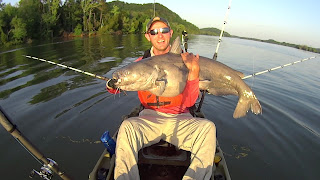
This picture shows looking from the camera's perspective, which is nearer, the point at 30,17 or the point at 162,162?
the point at 162,162

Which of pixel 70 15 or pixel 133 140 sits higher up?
pixel 70 15

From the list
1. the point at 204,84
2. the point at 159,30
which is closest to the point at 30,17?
the point at 159,30

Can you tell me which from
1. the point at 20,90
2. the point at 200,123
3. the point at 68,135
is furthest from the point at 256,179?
the point at 20,90

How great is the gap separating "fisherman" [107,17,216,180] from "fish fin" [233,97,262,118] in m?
0.81

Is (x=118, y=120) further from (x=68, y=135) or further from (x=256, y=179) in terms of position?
(x=256, y=179)

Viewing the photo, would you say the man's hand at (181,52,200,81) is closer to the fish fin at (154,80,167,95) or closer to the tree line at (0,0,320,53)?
the fish fin at (154,80,167,95)

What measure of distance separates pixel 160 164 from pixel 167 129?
1.84ft

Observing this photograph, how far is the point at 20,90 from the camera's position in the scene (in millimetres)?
8828

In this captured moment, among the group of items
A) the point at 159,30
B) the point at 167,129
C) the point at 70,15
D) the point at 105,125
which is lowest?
the point at 105,125

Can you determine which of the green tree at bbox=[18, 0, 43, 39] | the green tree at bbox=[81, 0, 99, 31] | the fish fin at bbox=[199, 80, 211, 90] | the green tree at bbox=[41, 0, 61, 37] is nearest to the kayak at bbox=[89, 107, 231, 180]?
the fish fin at bbox=[199, 80, 211, 90]

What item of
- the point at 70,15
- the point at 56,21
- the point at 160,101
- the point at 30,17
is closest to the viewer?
the point at 160,101

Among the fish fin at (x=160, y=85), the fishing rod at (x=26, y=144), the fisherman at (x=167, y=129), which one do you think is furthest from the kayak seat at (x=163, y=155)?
the fishing rod at (x=26, y=144)

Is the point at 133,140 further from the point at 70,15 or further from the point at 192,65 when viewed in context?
the point at 70,15

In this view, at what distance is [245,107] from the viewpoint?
12.8 ft
